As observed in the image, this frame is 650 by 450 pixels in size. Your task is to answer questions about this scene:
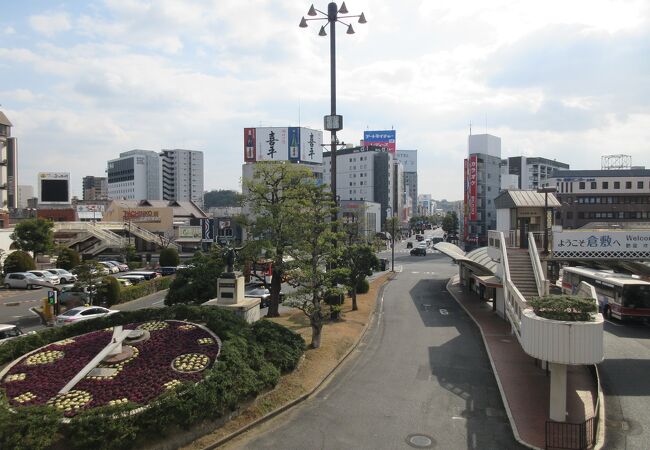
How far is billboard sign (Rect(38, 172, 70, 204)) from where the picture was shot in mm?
74875

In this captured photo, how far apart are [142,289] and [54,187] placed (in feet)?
162

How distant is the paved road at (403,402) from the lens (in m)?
12.5

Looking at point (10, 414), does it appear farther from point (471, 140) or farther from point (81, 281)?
point (471, 140)

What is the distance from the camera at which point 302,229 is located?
71.1 ft

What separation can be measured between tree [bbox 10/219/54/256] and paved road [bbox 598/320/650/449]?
154ft

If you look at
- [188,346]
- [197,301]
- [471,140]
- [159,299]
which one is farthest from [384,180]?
[188,346]

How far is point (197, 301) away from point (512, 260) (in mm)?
15785

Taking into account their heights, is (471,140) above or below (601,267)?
above

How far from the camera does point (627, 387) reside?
16578 mm

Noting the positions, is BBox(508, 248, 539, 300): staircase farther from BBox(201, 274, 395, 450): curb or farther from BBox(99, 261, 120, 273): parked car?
BBox(99, 261, 120, 273): parked car

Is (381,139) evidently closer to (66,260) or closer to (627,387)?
(66,260)

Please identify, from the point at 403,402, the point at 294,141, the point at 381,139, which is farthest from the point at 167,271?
the point at 381,139

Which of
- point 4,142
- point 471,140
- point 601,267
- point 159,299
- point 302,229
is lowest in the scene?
point 159,299

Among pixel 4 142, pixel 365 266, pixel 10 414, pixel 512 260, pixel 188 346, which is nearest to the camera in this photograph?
pixel 10 414
